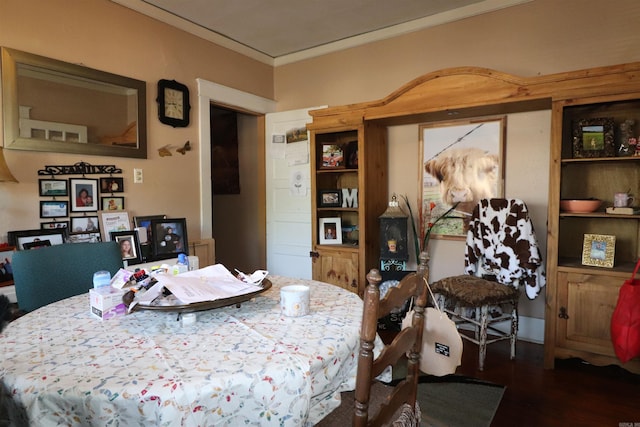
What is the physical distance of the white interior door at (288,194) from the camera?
142 inches

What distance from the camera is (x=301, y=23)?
320 cm

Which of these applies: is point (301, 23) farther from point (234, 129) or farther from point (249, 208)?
point (249, 208)

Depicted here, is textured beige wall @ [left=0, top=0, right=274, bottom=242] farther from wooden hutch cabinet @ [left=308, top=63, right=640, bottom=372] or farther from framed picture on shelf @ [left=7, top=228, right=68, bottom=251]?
wooden hutch cabinet @ [left=308, top=63, right=640, bottom=372]

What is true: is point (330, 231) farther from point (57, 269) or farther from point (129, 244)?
point (57, 269)

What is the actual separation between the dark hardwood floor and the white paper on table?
4.97 ft

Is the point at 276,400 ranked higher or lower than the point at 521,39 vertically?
lower

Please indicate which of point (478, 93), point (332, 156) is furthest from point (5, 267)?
point (478, 93)

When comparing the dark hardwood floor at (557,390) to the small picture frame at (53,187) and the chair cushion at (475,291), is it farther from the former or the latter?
the small picture frame at (53,187)

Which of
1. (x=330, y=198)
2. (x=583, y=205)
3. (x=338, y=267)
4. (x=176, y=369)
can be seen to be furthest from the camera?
(x=330, y=198)

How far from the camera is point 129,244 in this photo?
256cm

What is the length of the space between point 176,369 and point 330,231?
2607mm

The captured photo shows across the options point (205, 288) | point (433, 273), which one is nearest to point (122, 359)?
point (205, 288)

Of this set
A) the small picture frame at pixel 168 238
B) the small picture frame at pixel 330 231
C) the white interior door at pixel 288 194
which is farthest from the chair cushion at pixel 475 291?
the small picture frame at pixel 168 238

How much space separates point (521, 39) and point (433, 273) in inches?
77.2
